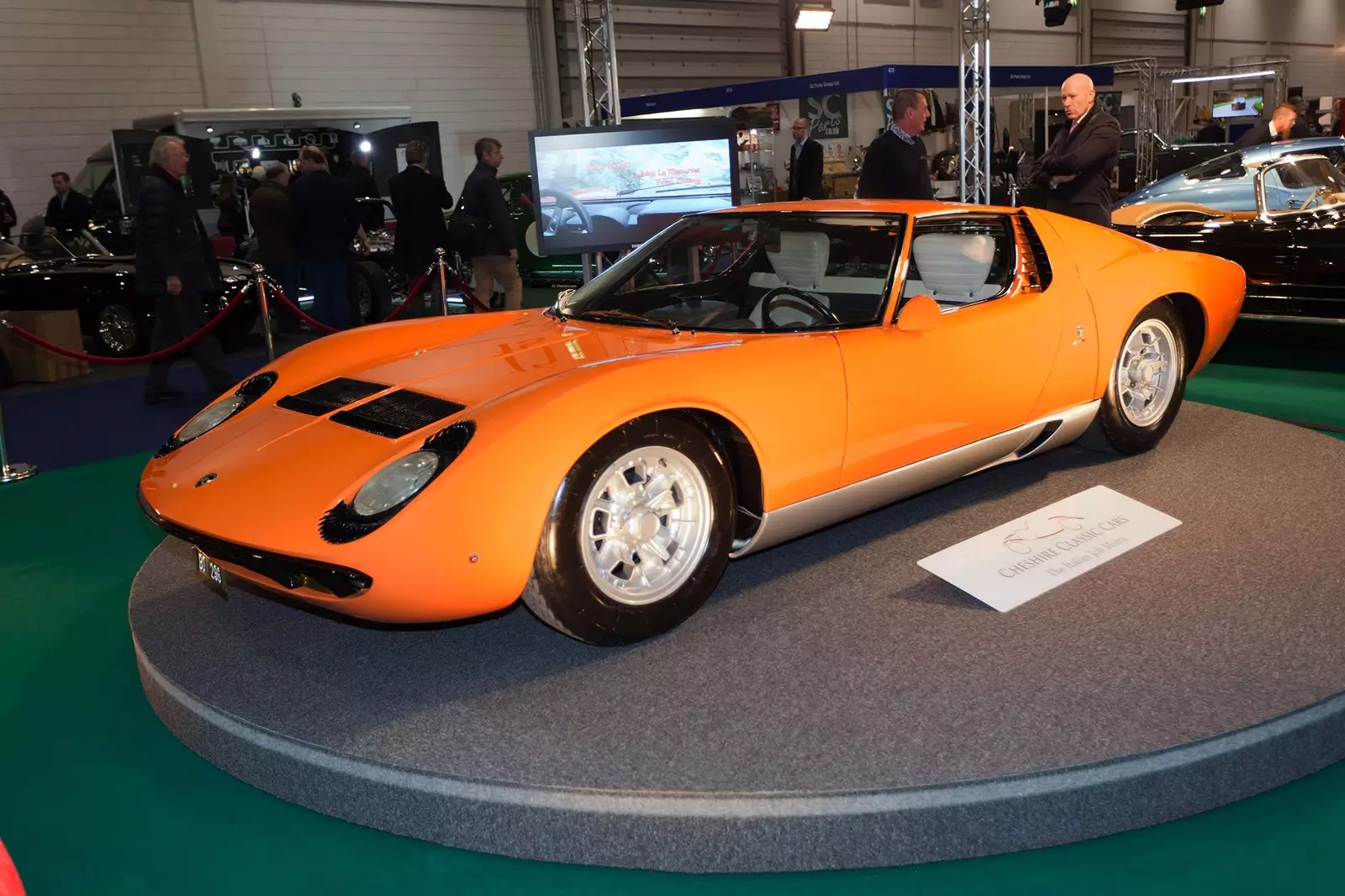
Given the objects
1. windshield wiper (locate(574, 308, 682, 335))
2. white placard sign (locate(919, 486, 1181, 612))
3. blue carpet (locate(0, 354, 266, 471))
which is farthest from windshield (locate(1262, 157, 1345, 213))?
blue carpet (locate(0, 354, 266, 471))

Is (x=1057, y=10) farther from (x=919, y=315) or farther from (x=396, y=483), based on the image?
(x=396, y=483)

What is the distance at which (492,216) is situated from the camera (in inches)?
354

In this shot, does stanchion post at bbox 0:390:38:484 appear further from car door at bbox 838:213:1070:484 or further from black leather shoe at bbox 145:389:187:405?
car door at bbox 838:213:1070:484

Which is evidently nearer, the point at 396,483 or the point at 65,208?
the point at 396,483

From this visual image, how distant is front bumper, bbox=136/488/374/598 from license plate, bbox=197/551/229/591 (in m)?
0.15

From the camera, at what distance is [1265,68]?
20969mm

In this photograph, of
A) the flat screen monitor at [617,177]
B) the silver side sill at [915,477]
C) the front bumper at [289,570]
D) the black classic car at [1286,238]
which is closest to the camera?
the front bumper at [289,570]

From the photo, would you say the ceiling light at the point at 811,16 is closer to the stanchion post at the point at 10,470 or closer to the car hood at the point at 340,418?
the stanchion post at the point at 10,470

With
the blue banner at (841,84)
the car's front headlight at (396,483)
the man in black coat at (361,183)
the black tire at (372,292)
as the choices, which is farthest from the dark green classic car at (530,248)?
the car's front headlight at (396,483)

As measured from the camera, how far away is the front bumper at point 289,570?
2477mm

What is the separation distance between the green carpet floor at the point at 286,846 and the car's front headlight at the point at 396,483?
0.71 metres

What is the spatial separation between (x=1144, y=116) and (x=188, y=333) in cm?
1837

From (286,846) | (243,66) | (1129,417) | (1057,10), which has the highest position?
(1057,10)

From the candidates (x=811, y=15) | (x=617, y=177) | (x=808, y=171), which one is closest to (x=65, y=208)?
(x=617, y=177)
